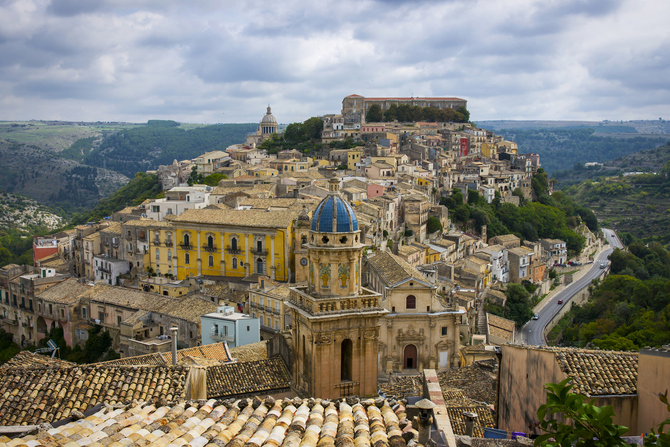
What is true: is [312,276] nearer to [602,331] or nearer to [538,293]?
[602,331]

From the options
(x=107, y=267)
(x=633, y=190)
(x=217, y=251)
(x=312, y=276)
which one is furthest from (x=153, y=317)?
(x=633, y=190)

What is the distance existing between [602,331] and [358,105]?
7993 cm

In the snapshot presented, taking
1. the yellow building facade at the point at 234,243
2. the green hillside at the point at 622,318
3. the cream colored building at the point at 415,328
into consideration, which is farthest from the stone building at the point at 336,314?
the green hillside at the point at 622,318

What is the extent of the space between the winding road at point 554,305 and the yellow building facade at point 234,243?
25.9m

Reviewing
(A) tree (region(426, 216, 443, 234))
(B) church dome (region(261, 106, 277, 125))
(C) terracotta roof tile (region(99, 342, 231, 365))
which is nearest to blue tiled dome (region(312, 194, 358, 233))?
(C) terracotta roof tile (region(99, 342, 231, 365))

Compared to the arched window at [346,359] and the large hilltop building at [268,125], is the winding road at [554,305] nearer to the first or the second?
the arched window at [346,359]

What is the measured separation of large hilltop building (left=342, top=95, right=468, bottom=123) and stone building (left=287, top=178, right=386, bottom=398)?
99553 millimetres

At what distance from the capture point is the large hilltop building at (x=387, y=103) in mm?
121938

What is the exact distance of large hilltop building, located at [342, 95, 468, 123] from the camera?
121938 mm

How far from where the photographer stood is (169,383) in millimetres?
15250

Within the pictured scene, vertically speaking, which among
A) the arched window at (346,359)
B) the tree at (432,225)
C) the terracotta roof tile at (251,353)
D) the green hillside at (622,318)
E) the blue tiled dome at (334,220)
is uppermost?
the blue tiled dome at (334,220)

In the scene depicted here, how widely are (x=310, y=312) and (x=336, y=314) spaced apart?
84 centimetres

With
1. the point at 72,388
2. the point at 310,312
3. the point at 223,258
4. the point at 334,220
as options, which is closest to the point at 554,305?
the point at 223,258

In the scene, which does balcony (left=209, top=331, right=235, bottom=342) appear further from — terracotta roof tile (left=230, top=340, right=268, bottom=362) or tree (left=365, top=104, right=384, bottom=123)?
tree (left=365, top=104, right=384, bottom=123)
